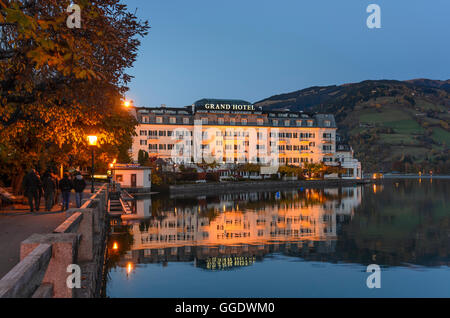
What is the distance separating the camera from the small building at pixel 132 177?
82281 mm

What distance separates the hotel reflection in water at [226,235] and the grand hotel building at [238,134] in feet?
282

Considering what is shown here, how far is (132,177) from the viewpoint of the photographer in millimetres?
83188

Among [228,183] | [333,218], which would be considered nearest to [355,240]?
[333,218]

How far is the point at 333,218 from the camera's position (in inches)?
1939

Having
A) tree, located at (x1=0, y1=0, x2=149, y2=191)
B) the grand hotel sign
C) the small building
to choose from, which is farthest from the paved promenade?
the grand hotel sign

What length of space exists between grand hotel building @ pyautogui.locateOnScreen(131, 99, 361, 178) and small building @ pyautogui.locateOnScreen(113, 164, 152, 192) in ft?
173

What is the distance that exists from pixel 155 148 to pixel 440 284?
12128cm

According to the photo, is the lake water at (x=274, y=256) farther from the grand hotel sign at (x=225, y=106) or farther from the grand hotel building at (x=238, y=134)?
the grand hotel sign at (x=225, y=106)

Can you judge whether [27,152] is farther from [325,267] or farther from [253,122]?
[253,122]

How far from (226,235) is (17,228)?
64.5 ft

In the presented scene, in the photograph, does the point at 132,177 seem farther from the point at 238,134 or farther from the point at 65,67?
the point at 65,67

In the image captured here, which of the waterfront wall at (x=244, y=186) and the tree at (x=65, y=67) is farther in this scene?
the waterfront wall at (x=244, y=186)

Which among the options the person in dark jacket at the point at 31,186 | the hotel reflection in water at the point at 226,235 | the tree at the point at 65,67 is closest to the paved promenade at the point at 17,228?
the person in dark jacket at the point at 31,186
